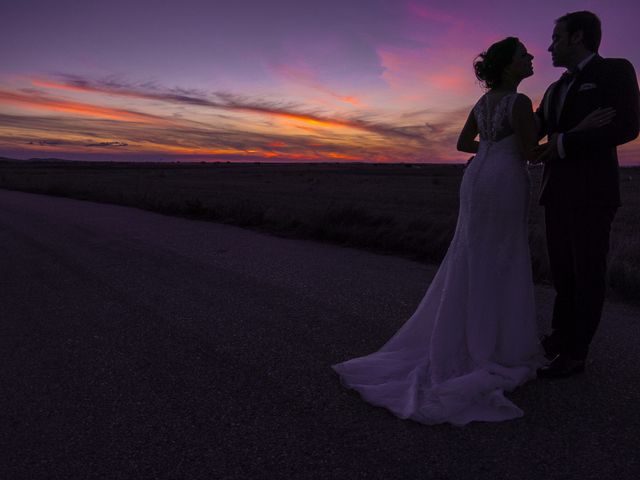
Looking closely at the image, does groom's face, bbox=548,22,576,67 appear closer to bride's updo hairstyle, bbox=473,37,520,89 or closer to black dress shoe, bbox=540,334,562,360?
bride's updo hairstyle, bbox=473,37,520,89

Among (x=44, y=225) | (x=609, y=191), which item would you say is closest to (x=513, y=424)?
(x=609, y=191)

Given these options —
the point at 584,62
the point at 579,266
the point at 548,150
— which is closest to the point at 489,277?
the point at 579,266

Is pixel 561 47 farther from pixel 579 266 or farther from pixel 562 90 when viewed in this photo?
pixel 579 266

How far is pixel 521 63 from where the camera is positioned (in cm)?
312

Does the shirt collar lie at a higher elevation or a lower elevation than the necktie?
higher

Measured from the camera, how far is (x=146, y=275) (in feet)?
20.7

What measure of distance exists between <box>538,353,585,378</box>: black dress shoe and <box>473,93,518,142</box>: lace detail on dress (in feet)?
5.03

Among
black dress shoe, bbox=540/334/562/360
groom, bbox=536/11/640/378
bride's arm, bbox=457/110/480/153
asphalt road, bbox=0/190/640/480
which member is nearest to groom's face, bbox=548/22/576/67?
groom, bbox=536/11/640/378

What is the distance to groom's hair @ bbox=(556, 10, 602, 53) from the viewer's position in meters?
3.11

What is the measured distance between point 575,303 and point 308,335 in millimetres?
1997

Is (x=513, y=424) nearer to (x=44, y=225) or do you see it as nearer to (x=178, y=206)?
(x=44, y=225)

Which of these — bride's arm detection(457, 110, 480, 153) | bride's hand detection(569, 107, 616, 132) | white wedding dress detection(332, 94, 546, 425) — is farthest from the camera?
bride's arm detection(457, 110, 480, 153)

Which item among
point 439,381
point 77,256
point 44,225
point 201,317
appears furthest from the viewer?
point 44,225

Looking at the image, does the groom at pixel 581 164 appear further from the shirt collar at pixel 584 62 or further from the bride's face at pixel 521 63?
the bride's face at pixel 521 63
